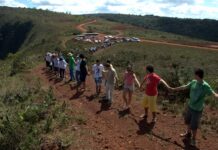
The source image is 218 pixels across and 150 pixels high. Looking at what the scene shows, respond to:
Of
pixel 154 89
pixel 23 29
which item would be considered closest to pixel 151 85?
pixel 154 89

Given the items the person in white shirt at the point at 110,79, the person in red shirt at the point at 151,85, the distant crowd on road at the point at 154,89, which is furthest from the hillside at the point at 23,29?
the person in red shirt at the point at 151,85

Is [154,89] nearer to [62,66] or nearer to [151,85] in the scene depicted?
[151,85]

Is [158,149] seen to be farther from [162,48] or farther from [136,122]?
[162,48]

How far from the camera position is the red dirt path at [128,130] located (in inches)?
376

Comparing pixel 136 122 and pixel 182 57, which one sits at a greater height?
pixel 136 122

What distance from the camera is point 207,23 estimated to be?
425 ft

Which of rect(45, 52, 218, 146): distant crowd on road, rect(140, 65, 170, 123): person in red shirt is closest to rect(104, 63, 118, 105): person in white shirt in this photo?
rect(45, 52, 218, 146): distant crowd on road

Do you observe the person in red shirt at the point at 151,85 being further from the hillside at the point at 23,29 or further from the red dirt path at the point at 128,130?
the hillside at the point at 23,29

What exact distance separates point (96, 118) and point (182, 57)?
3438 cm

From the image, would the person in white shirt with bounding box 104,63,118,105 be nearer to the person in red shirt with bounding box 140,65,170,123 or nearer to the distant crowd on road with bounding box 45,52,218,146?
the distant crowd on road with bounding box 45,52,218,146

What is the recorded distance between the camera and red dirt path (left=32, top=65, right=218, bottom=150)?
9.54m

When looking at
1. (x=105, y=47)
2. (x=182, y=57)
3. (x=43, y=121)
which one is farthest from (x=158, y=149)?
(x=105, y=47)

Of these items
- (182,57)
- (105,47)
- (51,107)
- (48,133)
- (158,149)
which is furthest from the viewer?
(105,47)

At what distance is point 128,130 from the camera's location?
10.5 metres
